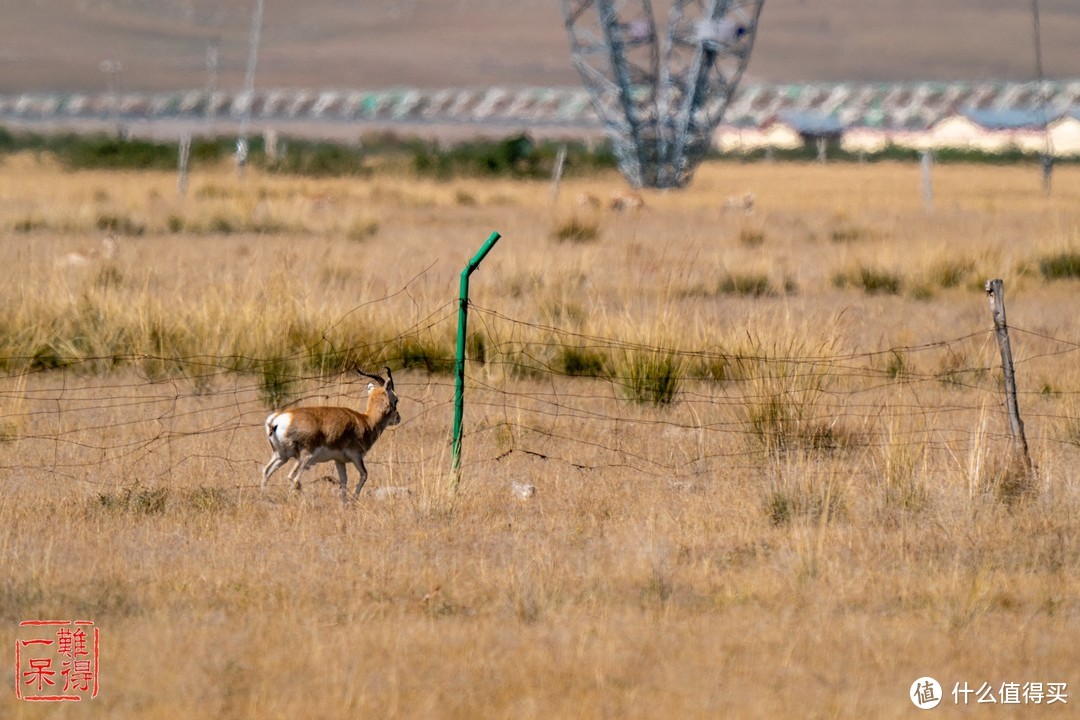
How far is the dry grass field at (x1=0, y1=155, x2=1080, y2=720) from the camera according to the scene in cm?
518

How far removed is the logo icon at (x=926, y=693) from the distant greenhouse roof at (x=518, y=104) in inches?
3434

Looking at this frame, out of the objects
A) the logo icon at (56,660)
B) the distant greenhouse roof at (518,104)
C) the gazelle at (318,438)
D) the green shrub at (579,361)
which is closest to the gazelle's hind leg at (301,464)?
the gazelle at (318,438)

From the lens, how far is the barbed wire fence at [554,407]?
8.84 m

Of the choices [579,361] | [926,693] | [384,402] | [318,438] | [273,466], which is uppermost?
[579,361]

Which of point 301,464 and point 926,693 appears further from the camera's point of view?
point 301,464

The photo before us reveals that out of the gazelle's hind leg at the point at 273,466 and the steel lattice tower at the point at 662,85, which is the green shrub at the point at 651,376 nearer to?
the gazelle's hind leg at the point at 273,466

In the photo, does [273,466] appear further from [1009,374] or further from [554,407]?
[1009,374]

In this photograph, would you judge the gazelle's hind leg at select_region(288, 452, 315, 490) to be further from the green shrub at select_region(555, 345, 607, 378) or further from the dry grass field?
the green shrub at select_region(555, 345, 607, 378)

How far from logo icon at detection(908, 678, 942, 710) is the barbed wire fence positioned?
3043 millimetres

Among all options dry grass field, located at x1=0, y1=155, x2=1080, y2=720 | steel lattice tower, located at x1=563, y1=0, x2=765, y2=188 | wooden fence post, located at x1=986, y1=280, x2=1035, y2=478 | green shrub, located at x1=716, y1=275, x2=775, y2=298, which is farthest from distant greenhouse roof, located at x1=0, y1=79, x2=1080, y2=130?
wooden fence post, located at x1=986, y1=280, x2=1035, y2=478

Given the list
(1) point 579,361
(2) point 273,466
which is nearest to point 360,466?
(2) point 273,466

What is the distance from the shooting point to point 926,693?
16.4 ft

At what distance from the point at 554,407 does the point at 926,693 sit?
224 inches

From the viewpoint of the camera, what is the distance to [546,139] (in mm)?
85750
